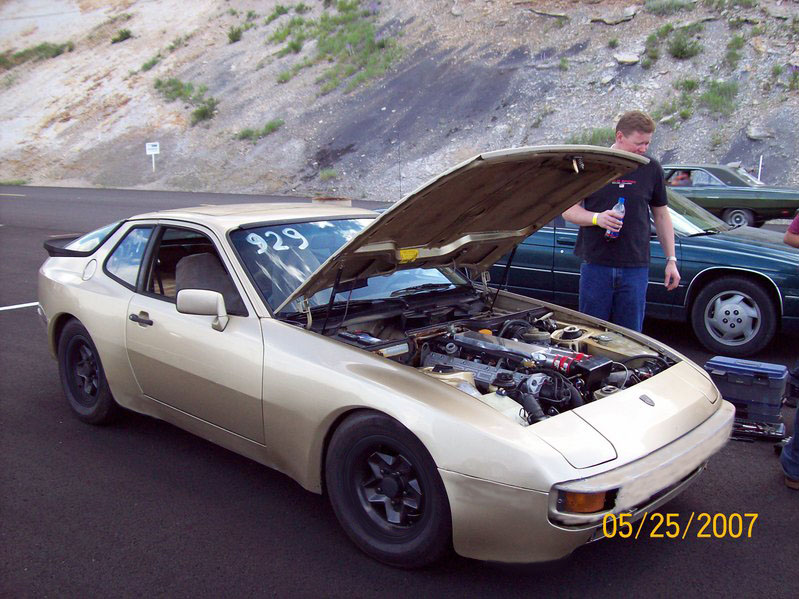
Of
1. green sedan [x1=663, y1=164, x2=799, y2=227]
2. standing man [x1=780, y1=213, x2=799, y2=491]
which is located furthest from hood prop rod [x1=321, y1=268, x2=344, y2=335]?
green sedan [x1=663, y1=164, x2=799, y2=227]

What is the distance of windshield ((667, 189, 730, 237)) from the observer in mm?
6859

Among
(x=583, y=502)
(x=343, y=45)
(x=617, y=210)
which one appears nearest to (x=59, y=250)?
(x=617, y=210)

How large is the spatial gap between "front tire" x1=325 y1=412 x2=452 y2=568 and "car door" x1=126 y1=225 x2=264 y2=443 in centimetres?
56

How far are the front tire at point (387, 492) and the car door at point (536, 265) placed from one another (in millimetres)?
4413

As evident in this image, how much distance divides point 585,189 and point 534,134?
22656 mm

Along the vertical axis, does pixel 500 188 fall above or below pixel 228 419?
above

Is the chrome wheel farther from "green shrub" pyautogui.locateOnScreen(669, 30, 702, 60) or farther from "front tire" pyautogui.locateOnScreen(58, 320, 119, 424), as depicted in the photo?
"green shrub" pyautogui.locateOnScreen(669, 30, 702, 60)

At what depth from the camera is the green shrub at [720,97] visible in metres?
23.4

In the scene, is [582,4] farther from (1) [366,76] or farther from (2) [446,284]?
(2) [446,284]

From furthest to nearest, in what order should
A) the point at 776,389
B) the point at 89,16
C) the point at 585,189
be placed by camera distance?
the point at 89,16 → the point at 776,389 → the point at 585,189

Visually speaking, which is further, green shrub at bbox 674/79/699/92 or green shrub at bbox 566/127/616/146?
green shrub at bbox 674/79/699/92

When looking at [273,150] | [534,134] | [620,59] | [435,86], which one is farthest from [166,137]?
[620,59]

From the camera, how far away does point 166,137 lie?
34.8 metres
